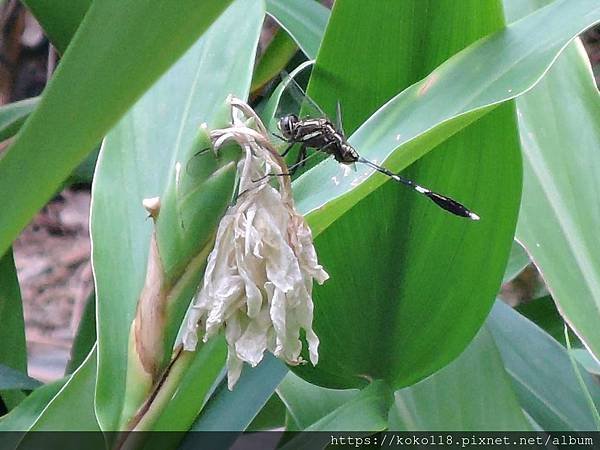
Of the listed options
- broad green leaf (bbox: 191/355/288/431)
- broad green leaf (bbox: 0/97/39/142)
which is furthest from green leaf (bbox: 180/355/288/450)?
broad green leaf (bbox: 0/97/39/142)

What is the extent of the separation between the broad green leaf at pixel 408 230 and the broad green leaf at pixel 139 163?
82 mm

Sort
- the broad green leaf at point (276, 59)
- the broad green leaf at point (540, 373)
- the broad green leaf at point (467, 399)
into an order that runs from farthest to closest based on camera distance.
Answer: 1. the broad green leaf at point (276, 59)
2. the broad green leaf at point (540, 373)
3. the broad green leaf at point (467, 399)

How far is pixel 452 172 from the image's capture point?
46 centimetres

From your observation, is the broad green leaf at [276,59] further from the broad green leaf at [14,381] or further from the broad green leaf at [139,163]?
the broad green leaf at [14,381]

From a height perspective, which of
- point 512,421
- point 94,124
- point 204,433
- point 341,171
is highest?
Answer: point 94,124

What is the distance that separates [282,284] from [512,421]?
262 mm

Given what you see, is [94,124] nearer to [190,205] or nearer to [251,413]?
[190,205]

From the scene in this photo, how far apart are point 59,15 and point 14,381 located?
13.3 inches

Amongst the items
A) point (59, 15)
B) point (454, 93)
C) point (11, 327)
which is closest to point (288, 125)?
point (454, 93)

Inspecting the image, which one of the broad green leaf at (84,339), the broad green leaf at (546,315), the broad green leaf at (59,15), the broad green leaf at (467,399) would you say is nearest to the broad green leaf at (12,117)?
the broad green leaf at (59,15)

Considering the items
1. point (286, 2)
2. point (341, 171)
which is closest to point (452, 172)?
point (341, 171)

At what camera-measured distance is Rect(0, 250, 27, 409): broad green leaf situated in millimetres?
711

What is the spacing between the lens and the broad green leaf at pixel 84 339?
73 centimetres

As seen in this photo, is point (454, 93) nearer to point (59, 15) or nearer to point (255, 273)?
point (255, 273)
